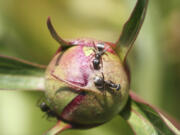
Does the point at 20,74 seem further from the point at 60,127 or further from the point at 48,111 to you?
the point at 60,127

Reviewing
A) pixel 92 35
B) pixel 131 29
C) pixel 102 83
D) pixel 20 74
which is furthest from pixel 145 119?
pixel 92 35

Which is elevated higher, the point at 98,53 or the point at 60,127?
the point at 98,53

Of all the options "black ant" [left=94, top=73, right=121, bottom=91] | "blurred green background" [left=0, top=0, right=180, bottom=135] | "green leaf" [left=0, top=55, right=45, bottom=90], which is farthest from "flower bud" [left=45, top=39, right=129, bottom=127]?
"blurred green background" [left=0, top=0, right=180, bottom=135]

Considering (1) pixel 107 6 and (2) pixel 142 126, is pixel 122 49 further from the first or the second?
(1) pixel 107 6

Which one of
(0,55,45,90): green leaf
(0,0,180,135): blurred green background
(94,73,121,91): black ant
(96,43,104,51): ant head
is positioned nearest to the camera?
(94,73,121,91): black ant

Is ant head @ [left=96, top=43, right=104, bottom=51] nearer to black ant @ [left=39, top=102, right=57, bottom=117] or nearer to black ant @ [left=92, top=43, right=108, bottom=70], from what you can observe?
black ant @ [left=92, top=43, right=108, bottom=70]

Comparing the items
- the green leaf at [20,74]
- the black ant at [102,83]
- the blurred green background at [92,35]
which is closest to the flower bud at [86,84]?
the black ant at [102,83]
